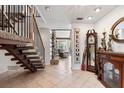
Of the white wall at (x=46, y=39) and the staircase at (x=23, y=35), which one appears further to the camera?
the white wall at (x=46, y=39)

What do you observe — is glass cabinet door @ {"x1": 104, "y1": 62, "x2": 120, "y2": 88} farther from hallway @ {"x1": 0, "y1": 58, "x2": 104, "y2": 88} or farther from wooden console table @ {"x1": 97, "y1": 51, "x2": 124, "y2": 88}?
hallway @ {"x1": 0, "y1": 58, "x2": 104, "y2": 88}

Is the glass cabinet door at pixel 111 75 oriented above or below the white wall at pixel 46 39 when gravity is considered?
below

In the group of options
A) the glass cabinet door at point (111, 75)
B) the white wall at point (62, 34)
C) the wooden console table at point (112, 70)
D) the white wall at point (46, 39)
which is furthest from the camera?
the white wall at point (62, 34)

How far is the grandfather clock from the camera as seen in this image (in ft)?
19.1

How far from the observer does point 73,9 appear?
14.2 ft

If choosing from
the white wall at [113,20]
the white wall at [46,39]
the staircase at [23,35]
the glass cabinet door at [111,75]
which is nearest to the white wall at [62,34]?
the white wall at [46,39]

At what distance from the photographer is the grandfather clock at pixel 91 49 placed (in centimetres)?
583

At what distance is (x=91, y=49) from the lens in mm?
6008

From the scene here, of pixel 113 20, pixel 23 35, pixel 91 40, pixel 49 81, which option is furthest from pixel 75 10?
pixel 49 81

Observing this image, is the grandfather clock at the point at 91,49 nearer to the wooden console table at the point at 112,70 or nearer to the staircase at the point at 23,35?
the wooden console table at the point at 112,70

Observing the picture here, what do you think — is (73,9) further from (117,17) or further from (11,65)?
(11,65)

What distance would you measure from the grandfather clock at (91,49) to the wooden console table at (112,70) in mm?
1528
